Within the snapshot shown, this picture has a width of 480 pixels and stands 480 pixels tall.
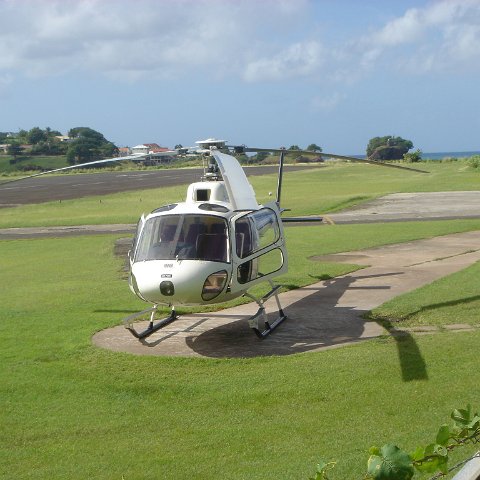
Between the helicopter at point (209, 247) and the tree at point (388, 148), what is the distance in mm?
103620

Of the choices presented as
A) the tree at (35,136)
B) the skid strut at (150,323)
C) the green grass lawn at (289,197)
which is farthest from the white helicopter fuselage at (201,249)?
the tree at (35,136)

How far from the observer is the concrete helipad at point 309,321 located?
1215cm

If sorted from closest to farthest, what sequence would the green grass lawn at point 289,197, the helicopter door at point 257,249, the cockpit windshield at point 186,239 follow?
1. the cockpit windshield at point 186,239
2. the helicopter door at point 257,249
3. the green grass lawn at point 289,197

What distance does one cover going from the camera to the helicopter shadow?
38.4 ft

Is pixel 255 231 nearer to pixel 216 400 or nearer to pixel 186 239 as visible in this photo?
pixel 186 239

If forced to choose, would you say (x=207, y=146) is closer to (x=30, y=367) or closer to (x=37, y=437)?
(x=30, y=367)

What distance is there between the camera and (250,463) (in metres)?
7.59

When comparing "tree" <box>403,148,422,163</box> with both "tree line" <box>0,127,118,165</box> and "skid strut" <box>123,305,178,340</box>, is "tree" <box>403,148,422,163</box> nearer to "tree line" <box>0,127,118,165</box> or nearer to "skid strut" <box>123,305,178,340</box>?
"tree line" <box>0,127,118,165</box>

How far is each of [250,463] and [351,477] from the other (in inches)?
42.5

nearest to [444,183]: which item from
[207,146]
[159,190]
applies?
[159,190]

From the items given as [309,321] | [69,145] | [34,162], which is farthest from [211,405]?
[69,145]

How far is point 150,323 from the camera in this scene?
43.4 ft

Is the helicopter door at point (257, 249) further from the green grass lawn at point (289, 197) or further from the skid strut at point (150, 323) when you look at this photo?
the green grass lawn at point (289, 197)

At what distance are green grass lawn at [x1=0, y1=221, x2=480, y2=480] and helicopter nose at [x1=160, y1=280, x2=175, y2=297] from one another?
1003 mm
